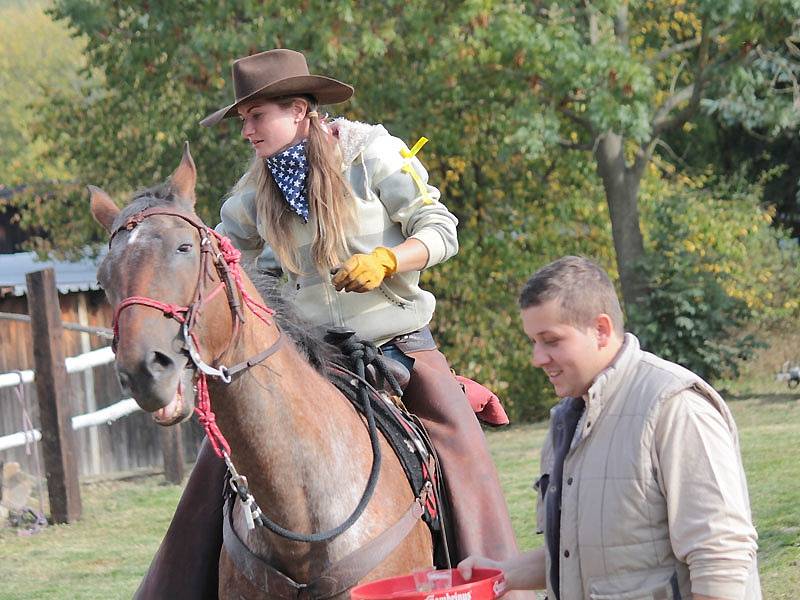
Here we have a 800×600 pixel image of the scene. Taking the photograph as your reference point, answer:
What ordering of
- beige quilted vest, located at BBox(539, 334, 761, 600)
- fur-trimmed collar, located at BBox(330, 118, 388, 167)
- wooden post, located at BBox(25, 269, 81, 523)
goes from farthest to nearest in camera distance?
wooden post, located at BBox(25, 269, 81, 523), fur-trimmed collar, located at BBox(330, 118, 388, 167), beige quilted vest, located at BBox(539, 334, 761, 600)

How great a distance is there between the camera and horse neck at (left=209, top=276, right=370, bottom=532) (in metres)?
3.54

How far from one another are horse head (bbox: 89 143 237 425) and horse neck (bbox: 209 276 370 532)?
0.18 metres

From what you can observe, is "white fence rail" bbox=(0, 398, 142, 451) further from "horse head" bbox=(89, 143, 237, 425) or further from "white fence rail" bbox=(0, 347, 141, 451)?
"horse head" bbox=(89, 143, 237, 425)

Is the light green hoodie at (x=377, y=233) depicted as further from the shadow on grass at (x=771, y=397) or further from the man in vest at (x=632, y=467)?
the shadow on grass at (x=771, y=397)

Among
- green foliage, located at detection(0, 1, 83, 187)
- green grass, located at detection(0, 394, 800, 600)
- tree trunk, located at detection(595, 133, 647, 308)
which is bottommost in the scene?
green grass, located at detection(0, 394, 800, 600)

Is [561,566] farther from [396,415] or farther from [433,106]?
[433,106]

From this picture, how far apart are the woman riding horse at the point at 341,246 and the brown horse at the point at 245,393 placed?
12.4 inches

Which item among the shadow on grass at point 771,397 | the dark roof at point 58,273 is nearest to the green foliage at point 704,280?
the shadow on grass at point 771,397

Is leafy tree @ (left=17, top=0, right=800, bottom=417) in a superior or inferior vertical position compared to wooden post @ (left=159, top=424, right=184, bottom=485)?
superior

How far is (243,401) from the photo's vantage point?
3.52 metres

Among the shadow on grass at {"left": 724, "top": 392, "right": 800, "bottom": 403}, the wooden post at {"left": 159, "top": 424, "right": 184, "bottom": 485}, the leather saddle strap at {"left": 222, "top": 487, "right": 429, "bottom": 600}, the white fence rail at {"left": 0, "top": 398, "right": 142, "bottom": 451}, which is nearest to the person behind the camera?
the leather saddle strap at {"left": 222, "top": 487, "right": 429, "bottom": 600}

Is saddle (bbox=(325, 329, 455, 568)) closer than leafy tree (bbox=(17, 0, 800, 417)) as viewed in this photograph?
Yes

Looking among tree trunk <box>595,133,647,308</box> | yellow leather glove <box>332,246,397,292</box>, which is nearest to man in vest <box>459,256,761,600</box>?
yellow leather glove <box>332,246,397,292</box>

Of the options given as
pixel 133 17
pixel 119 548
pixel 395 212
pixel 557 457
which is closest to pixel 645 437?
pixel 557 457
